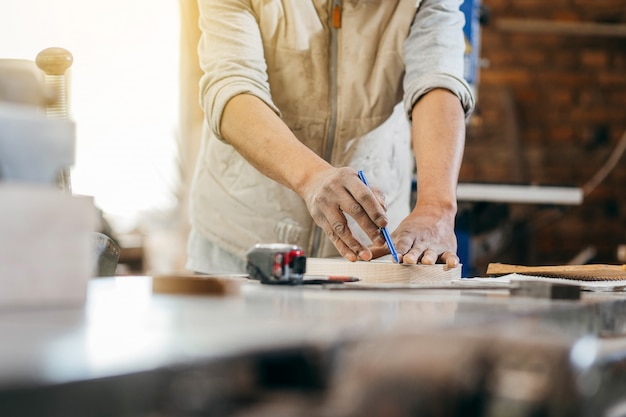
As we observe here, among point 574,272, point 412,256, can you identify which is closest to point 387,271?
point 412,256

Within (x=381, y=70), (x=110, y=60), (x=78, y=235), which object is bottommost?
(x=78, y=235)

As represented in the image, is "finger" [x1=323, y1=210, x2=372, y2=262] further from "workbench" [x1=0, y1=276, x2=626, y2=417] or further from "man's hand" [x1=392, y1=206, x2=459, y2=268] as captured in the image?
"workbench" [x1=0, y1=276, x2=626, y2=417]

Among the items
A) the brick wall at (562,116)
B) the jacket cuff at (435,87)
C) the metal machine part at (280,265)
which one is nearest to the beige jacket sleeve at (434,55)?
the jacket cuff at (435,87)

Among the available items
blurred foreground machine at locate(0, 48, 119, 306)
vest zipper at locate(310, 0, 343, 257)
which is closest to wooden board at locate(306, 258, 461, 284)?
vest zipper at locate(310, 0, 343, 257)

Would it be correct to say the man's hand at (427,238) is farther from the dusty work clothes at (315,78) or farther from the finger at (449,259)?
the dusty work clothes at (315,78)

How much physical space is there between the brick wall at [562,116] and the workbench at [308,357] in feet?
17.3

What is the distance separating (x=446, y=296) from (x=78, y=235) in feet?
1.42

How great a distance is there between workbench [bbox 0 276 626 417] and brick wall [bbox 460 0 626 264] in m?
5.26

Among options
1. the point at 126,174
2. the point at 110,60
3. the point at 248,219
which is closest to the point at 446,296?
the point at 248,219

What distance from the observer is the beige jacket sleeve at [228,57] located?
1630 millimetres

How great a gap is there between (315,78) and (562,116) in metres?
4.59

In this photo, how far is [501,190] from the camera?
3221 mm

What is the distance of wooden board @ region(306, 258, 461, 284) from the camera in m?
1.20

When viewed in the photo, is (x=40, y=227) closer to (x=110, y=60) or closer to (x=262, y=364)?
(x=262, y=364)
